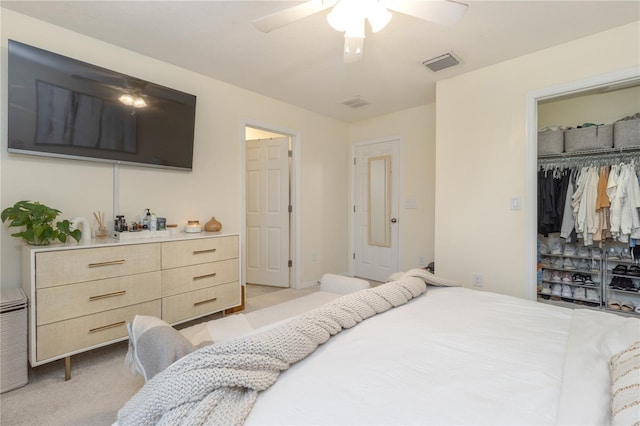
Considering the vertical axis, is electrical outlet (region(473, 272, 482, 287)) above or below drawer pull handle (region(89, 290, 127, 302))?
below

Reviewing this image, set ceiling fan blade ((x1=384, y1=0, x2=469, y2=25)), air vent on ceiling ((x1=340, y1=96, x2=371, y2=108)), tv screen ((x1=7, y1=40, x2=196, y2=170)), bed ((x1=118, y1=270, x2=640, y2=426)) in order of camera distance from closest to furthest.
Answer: bed ((x1=118, y1=270, x2=640, y2=426)), ceiling fan blade ((x1=384, y1=0, x2=469, y2=25)), tv screen ((x1=7, y1=40, x2=196, y2=170)), air vent on ceiling ((x1=340, y1=96, x2=371, y2=108))

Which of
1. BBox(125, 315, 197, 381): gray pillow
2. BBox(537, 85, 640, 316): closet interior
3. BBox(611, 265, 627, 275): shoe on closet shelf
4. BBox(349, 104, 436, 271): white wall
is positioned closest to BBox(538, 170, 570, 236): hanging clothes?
BBox(537, 85, 640, 316): closet interior

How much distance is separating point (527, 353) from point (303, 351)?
79 cm

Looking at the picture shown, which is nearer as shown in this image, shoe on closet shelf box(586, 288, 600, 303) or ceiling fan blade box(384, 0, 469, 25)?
ceiling fan blade box(384, 0, 469, 25)

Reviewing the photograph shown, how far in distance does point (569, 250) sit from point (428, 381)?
10.7ft

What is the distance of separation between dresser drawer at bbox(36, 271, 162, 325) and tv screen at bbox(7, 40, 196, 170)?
954 millimetres

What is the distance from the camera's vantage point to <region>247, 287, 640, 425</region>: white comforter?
75cm

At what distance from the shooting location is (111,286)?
2061 millimetres

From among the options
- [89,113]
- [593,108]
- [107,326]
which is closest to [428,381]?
[107,326]

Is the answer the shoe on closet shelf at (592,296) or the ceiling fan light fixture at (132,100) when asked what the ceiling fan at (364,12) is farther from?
the shoe on closet shelf at (592,296)

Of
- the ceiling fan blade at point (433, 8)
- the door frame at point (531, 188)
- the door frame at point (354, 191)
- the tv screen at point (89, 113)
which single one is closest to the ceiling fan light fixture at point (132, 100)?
the tv screen at point (89, 113)

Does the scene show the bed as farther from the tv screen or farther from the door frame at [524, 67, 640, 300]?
the tv screen


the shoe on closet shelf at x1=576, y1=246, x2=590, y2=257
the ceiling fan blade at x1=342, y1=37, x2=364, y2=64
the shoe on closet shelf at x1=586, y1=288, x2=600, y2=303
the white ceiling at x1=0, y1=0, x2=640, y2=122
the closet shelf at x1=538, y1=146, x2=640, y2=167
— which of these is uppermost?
the white ceiling at x1=0, y1=0, x2=640, y2=122

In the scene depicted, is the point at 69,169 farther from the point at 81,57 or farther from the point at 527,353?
the point at 527,353
